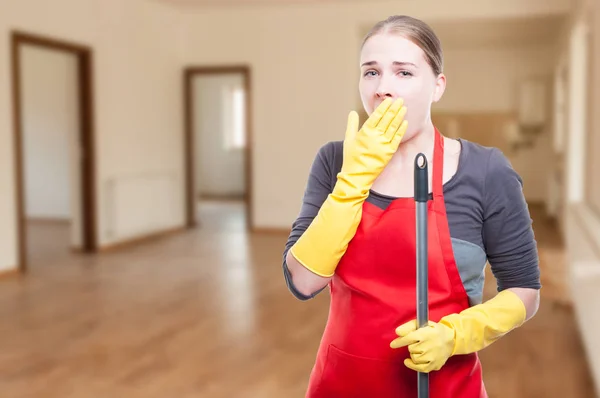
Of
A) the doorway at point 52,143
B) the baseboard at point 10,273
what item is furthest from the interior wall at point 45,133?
the baseboard at point 10,273

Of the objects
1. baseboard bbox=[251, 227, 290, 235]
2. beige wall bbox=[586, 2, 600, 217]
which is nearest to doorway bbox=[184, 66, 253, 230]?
baseboard bbox=[251, 227, 290, 235]

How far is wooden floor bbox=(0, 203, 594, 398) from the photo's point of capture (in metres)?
3.04

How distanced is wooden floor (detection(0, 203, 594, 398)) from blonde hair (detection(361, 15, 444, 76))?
216 cm

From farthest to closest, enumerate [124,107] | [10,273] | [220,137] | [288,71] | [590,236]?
[220,137] < [288,71] < [124,107] < [10,273] < [590,236]

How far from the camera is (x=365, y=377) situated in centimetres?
107

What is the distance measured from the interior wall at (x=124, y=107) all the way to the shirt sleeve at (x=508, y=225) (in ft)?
16.6

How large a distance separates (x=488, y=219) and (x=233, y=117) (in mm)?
11615

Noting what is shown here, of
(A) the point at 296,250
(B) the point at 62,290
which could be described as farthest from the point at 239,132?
(A) the point at 296,250

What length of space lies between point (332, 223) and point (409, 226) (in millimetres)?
114

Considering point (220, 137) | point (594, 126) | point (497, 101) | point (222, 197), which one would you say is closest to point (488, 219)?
point (594, 126)

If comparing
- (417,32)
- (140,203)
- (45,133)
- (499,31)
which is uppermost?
(499,31)

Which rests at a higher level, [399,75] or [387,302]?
[399,75]

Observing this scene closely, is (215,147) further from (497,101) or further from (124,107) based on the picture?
(124,107)

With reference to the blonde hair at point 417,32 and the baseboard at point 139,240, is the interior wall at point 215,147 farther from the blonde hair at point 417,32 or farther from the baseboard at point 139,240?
the blonde hair at point 417,32
